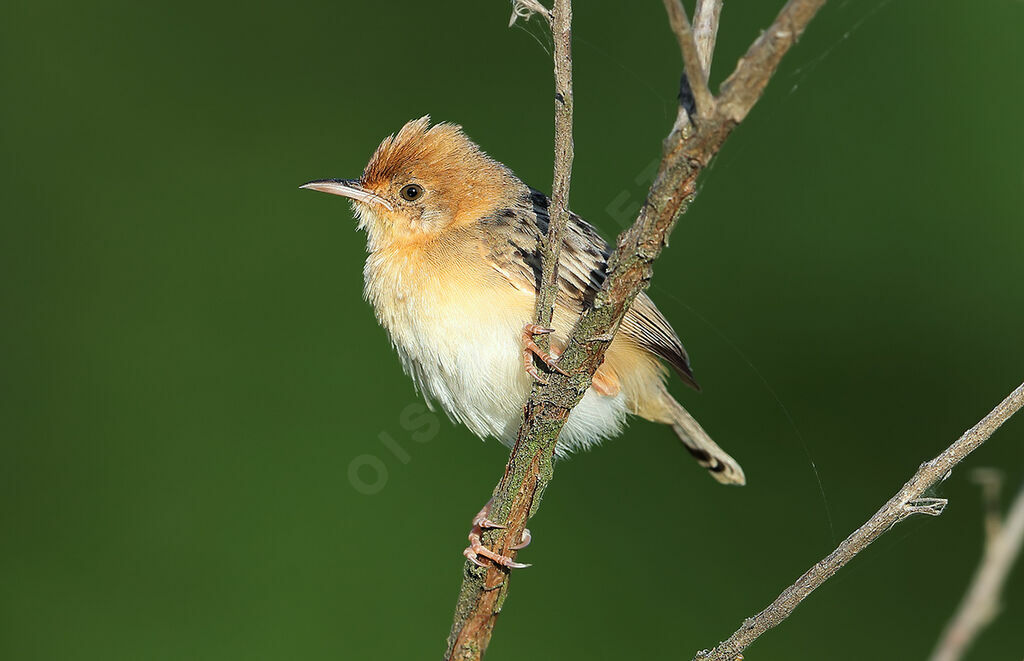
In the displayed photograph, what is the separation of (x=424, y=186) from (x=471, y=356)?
0.80m

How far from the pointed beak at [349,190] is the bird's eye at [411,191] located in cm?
8

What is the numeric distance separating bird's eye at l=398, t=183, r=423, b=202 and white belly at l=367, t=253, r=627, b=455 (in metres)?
0.36

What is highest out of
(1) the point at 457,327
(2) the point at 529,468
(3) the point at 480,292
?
(3) the point at 480,292

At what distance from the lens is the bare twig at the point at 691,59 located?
1618 millimetres

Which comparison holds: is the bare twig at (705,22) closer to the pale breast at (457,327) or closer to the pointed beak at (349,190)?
the pale breast at (457,327)

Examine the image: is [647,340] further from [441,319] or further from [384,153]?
[384,153]

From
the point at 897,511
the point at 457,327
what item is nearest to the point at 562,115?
the point at 897,511

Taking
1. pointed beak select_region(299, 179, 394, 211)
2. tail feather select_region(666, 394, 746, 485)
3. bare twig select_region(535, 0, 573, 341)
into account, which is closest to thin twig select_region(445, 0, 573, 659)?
bare twig select_region(535, 0, 573, 341)

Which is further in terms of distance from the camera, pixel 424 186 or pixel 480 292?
pixel 424 186

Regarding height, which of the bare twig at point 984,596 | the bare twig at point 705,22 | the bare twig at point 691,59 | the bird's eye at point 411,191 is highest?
the bird's eye at point 411,191

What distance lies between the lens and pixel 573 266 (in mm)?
3334

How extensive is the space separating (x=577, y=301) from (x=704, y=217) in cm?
164

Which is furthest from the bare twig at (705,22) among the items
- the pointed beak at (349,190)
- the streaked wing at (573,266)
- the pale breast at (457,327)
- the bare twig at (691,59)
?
the pointed beak at (349,190)

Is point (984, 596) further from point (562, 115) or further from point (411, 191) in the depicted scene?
point (411, 191)
